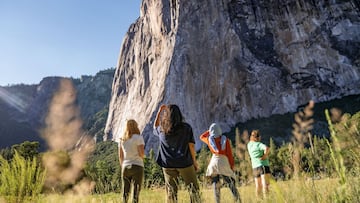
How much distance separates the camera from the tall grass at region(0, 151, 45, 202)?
256 cm

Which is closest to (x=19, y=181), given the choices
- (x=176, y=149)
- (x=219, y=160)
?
(x=176, y=149)

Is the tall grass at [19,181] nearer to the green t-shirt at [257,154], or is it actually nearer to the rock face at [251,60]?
the green t-shirt at [257,154]

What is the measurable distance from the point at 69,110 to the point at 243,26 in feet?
297

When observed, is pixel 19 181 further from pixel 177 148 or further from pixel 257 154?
pixel 257 154

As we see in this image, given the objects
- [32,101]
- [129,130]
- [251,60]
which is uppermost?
[32,101]

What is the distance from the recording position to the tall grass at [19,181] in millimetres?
2564

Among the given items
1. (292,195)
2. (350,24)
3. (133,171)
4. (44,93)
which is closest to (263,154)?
(133,171)

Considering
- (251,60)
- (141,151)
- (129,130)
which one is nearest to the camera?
(141,151)

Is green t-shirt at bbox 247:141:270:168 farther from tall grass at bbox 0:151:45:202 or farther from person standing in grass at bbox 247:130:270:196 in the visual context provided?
tall grass at bbox 0:151:45:202

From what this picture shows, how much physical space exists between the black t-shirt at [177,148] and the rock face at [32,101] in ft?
400

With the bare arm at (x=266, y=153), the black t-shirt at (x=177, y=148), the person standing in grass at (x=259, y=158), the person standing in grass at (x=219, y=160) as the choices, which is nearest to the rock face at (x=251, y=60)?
the person standing in grass at (x=259, y=158)

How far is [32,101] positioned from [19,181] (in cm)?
17080

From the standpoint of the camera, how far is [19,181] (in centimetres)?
260

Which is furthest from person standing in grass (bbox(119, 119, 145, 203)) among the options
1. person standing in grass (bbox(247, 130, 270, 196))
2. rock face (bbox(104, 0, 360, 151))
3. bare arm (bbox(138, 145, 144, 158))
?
rock face (bbox(104, 0, 360, 151))
